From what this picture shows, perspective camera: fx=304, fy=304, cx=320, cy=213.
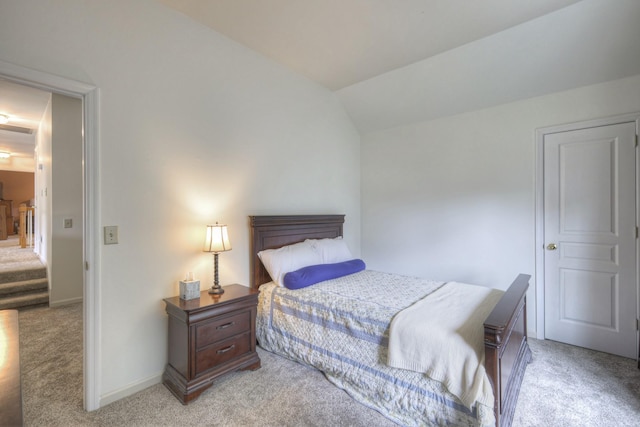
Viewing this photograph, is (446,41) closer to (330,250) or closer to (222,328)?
(330,250)

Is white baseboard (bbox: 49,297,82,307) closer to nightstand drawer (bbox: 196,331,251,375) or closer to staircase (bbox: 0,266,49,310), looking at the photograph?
staircase (bbox: 0,266,49,310)

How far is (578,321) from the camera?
9.41ft

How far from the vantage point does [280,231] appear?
3.15m

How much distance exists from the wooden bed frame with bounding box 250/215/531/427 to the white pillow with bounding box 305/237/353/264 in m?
0.21

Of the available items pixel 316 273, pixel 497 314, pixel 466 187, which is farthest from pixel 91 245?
pixel 466 187

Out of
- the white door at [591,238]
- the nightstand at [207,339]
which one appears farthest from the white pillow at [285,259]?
the white door at [591,238]

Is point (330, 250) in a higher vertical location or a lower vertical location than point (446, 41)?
lower

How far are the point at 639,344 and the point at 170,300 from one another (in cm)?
382

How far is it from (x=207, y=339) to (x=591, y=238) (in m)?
3.42

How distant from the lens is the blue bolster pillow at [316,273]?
2.64 m

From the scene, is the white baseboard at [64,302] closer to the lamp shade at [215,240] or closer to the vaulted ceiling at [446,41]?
the lamp shade at [215,240]

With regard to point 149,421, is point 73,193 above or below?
above

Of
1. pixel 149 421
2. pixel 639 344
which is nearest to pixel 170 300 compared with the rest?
pixel 149 421

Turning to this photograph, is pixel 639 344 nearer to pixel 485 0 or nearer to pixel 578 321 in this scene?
pixel 578 321
